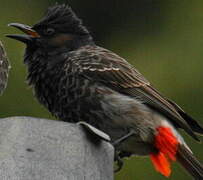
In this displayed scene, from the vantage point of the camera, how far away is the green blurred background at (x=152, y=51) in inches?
262

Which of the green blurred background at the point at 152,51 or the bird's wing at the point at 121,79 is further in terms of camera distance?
the green blurred background at the point at 152,51

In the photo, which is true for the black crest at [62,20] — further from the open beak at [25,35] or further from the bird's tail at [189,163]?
the bird's tail at [189,163]

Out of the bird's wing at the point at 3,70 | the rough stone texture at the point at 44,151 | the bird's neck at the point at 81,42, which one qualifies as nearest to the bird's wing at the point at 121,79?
the bird's neck at the point at 81,42

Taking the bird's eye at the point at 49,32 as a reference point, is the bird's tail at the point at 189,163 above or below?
below

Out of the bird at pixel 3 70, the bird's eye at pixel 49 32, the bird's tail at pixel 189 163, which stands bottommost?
the bird's tail at pixel 189 163

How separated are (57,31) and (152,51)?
2015 mm

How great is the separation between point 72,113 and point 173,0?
3.41 m

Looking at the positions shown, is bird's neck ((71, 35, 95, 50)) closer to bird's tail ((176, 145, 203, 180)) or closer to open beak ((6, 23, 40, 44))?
open beak ((6, 23, 40, 44))

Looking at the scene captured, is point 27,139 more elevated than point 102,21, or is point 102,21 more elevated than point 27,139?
point 27,139

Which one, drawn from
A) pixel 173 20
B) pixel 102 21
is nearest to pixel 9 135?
pixel 173 20

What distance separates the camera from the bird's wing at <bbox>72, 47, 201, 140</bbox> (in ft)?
17.0

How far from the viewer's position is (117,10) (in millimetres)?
9406

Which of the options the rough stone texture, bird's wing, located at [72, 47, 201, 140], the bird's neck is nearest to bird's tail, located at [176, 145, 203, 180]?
bird's wing, located at [72, 47, 201, 140]

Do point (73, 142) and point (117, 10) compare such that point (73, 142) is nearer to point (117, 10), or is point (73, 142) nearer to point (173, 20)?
point (173, 20)
